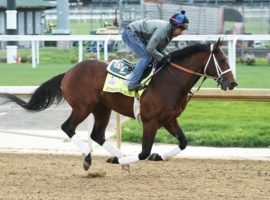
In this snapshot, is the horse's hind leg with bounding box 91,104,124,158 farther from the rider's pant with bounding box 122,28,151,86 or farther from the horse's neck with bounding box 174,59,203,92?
the horse's neck with bounding box 174,59,203,92

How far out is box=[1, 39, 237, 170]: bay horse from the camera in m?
8.95

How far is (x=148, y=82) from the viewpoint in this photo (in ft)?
29.9

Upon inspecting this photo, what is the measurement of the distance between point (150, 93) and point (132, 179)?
1012mm

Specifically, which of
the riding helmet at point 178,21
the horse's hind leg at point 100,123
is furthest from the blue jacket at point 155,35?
the horse's hind leg at point 100,123

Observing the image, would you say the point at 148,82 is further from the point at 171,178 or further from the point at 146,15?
the point at 146,15

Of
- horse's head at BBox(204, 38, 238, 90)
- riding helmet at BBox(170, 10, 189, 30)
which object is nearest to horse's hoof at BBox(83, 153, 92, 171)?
horse's head at BBox(204, 38, 238, 90)

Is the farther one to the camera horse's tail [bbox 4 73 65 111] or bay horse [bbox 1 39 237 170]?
horse's tail [bbox 4 73 65 111]

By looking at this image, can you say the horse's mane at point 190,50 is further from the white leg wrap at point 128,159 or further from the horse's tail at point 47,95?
the horse's tail at point 47,95

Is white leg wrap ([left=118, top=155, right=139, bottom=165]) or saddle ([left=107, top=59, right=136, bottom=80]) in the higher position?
saddle ([left=107, top=59, right=136, bottom=80])

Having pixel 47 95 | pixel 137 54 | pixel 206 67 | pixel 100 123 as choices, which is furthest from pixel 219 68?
pixel 47 95

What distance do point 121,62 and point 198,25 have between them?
23.2 meters

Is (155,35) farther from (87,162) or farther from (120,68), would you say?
(87,162)

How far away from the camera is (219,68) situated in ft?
29.3

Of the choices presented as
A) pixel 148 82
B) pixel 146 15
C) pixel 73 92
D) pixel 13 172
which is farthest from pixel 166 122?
pixel 146 15
